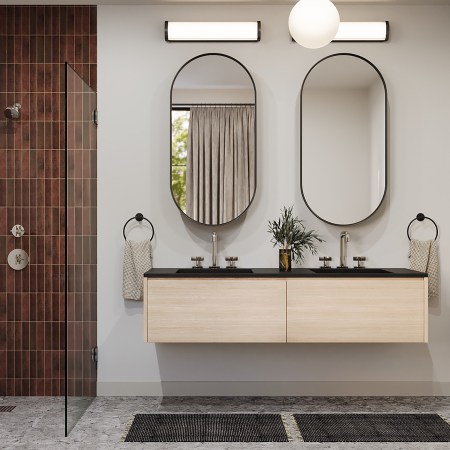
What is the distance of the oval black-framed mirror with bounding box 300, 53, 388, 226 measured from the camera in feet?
12.1

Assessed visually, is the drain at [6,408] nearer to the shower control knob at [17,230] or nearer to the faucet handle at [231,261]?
the shower control knob at [17,230]

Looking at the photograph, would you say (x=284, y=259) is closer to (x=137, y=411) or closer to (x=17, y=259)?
(x=137, y=411)

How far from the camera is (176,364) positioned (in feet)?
12.3

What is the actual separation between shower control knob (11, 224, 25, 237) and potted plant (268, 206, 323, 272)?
4.97ft

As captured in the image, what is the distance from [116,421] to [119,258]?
99cm

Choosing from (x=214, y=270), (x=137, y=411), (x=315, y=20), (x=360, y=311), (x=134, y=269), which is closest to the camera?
(x=315, y=20)

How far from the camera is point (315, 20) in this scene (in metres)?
2.37

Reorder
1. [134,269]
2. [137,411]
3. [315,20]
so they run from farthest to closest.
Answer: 1. [134,269]
2. [137,411]
3. [315,20]

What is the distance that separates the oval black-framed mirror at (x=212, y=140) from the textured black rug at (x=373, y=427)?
1.27 metres

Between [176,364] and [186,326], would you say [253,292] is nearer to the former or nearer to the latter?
[186,326]

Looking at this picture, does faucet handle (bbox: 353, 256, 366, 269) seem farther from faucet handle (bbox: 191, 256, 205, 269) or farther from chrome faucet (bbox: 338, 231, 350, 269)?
faucet handle (bbox: 191, 256, 205, 269)

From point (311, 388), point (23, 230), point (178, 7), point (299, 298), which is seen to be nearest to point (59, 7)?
point (178, 7)

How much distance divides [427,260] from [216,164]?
140 cm

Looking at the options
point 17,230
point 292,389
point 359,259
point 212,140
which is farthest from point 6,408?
point 359,259
